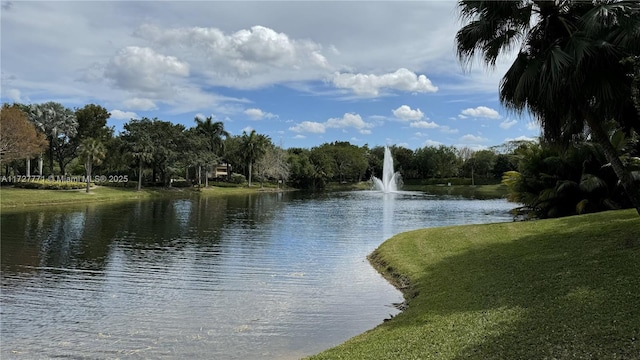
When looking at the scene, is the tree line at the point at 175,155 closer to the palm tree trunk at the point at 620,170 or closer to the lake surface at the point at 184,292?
the lake surface at the point at 184,292

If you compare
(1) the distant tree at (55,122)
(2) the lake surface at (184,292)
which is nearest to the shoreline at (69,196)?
(1) the distant tree at (55,122)

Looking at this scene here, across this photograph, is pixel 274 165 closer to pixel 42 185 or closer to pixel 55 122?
pixel 55 122

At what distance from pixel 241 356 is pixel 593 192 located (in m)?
21.3

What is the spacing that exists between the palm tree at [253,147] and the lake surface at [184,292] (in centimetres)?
6624

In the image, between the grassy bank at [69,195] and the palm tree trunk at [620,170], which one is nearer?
the palm tree trunk at [620,170]

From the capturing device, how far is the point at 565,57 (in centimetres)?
1080

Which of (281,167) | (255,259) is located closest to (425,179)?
(281,167)

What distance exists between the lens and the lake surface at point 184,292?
10.6 meters

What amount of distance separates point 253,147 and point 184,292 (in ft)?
269

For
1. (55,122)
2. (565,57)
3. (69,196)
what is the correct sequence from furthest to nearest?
(55,122) → (69,196) → (565,57)

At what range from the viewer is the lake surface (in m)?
10.6

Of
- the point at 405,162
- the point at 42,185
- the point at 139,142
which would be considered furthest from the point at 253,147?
the point at 405,162

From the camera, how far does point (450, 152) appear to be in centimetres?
13138

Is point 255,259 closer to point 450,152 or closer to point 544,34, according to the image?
point 544,34
